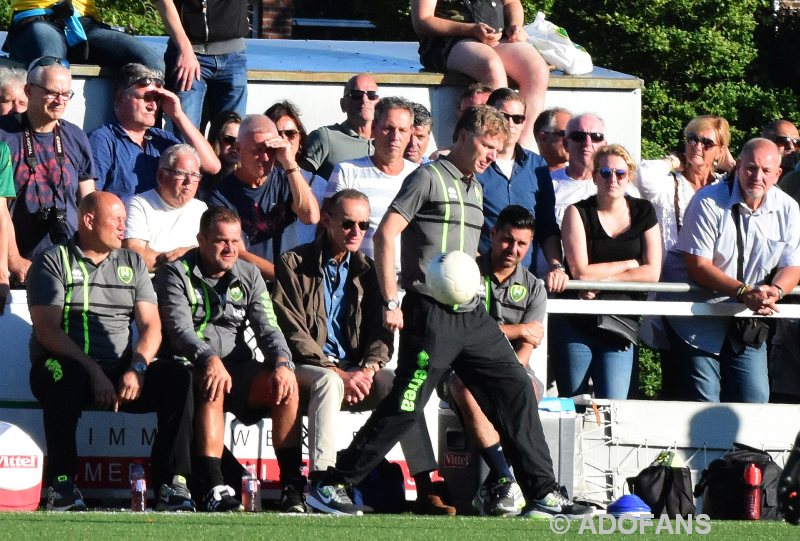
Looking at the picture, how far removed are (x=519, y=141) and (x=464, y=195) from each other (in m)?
2.58

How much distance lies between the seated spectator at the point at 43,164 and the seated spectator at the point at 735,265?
3.83m

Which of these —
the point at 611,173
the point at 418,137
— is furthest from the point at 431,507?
the point at 418,137

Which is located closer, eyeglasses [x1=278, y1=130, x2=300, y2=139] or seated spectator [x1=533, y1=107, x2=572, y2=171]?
eyeglasses [x1=278, y1=130, x2=300, y2=139]

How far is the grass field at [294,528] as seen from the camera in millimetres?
7344

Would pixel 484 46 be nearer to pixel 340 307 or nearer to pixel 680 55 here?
pixel 340 307

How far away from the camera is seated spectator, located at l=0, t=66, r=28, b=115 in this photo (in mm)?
10367

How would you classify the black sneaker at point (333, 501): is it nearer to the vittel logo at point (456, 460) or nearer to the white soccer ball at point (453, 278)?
the vittel logo at point (456, 460)

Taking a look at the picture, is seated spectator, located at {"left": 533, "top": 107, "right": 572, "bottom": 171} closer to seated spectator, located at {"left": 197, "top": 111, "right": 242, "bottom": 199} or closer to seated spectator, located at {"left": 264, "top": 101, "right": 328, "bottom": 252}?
seated spectator, located at {"left": 264, "top": 101, "right": 328, "bottom": 252}

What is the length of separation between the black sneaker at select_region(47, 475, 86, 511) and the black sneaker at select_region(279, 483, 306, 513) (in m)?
1.05

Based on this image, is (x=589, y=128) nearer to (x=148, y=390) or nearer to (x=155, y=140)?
(x=155, y=140)

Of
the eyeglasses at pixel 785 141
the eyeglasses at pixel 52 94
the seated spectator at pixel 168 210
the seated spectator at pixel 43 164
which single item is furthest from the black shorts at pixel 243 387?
the eyeglasses at pixel 785 141

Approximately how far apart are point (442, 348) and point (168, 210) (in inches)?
88.8

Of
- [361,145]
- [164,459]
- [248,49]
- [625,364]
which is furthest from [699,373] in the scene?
[248,49]

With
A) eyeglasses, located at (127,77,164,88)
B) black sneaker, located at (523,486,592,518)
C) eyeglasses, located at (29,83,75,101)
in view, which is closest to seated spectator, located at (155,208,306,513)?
black sneaker, located at (523,486,592,518)
